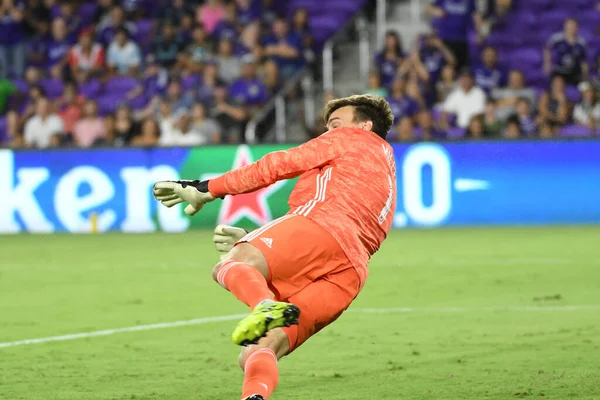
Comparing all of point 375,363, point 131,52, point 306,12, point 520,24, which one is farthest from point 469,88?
point 375,363

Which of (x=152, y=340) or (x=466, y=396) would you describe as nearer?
(x=466, y=396)

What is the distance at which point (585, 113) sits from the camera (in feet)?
63.6

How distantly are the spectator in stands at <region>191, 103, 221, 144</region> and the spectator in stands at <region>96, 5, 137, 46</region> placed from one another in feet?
12.5

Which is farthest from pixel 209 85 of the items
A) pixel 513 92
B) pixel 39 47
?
pixel 513 92

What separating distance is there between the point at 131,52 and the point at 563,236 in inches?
389

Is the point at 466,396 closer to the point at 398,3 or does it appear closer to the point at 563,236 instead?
the point at 563,236

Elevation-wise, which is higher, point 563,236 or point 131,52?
point 131,52

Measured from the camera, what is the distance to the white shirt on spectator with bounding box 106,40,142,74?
902 inches

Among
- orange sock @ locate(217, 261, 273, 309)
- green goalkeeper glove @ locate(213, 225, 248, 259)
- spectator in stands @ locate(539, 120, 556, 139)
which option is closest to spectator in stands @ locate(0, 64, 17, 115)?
spectator in stands @ locate(539, 120, 556, 139)

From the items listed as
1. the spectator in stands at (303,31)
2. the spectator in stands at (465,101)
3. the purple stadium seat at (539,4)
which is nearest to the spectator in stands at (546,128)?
the spectator in stands at (465,101)

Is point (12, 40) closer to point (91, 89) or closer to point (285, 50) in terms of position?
point (91, 89)

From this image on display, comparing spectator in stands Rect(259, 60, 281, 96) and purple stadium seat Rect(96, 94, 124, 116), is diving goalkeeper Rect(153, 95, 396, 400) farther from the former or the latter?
purple stadium seat Rect(96, 94, 124, 116)

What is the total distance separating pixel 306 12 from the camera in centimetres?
2244

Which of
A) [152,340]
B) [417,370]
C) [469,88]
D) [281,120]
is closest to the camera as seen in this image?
[417,370]
